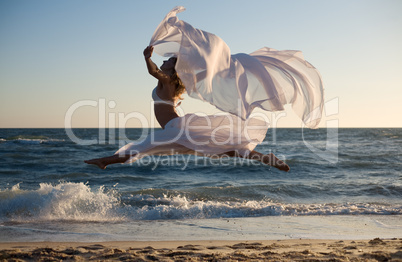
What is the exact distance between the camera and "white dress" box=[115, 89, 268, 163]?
4848mm

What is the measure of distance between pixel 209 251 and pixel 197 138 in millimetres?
1553

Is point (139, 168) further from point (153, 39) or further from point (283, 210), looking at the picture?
point (153, 39)

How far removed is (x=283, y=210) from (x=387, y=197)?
390cm

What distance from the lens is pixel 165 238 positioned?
243 inches

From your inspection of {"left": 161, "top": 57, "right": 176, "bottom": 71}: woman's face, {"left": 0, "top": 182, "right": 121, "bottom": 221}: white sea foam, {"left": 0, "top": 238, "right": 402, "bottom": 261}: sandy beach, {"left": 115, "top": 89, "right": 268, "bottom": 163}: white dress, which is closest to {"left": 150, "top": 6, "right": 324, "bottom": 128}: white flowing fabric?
{"left": 161, "top": 57, "right": 176, "bottom": 71}: woman's face

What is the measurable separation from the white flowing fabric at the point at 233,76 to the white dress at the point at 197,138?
31.1 inches

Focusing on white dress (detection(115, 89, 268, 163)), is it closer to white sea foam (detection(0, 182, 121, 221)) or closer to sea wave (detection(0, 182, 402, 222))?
sea wave (detection(0, 182, 402, 222))

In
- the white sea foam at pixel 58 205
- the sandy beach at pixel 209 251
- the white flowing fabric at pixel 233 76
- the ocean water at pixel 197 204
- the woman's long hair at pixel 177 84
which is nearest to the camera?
the white flowing fabric at pixel 233 76

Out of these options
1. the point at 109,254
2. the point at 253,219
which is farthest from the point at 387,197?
the point at 109,254

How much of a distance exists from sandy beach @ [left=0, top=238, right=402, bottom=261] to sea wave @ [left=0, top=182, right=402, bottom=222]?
2.41 meters

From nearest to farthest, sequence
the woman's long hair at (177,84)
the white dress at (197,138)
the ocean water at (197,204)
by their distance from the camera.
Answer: the white dress at (197,138) < the woman's long hair at (177,84) < the ocean water at (197,204)

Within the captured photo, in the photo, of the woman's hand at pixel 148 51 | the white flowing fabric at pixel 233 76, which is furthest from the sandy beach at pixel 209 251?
the woman's hand at pixel 148 51

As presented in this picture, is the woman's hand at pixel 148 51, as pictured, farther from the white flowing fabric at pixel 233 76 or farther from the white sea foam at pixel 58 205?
the white sea foam at pixel 58 205

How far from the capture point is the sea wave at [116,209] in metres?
8.06
